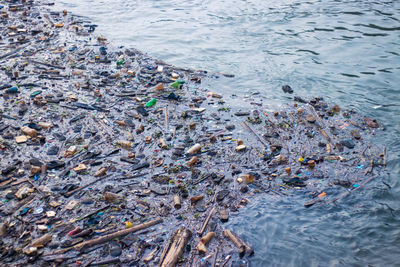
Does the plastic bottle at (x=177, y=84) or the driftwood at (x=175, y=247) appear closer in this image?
the driftwood at (x=175, y=247)

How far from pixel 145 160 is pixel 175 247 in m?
1.67

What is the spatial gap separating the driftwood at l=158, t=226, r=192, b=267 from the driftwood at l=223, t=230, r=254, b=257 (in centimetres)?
45

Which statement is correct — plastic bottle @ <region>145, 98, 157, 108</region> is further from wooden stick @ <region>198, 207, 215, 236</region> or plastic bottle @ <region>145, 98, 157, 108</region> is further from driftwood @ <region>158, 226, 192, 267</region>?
driftwood @ <region>158, 226, 192, 267</region>

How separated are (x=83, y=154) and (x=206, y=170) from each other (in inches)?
74.9

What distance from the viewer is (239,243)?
3.74 m

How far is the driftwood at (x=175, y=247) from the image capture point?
3477 mm

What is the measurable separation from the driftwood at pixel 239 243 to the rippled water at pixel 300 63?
95mm

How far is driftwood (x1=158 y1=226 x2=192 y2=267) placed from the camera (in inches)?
137

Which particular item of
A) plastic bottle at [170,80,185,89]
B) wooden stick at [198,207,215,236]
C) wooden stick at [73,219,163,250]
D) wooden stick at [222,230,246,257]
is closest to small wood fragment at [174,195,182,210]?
wooden stick at [73,219,163,250]

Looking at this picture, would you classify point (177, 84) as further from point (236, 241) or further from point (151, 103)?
point (236, 241)

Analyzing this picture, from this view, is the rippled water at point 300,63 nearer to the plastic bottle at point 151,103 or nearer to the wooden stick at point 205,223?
the wooden stick at point 205,223

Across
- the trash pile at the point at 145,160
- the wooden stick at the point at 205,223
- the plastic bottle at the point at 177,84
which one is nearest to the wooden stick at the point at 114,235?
the trash pile at the point at 145,160

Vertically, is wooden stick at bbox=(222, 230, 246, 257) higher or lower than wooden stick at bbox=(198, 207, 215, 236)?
lower

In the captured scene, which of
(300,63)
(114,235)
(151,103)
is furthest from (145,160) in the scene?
(300,63)
